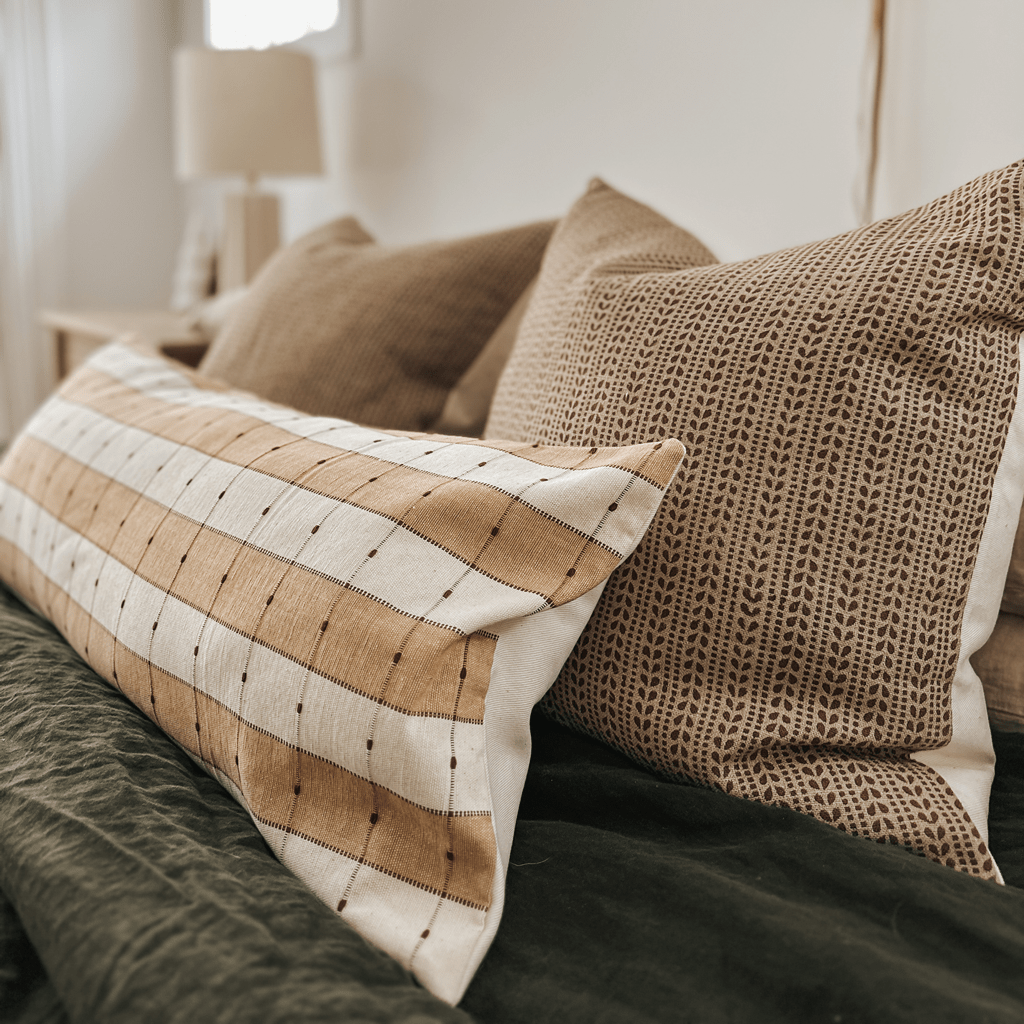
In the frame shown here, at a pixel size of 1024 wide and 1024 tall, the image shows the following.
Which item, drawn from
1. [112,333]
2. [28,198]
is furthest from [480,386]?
[28,198]

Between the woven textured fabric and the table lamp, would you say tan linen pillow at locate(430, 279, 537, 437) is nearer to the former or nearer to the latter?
the woven textured fabric

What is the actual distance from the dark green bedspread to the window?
7.08 feet

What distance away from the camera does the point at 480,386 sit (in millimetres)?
1101

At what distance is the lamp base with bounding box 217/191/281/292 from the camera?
2271 millimetres

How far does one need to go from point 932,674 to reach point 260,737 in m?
0.40

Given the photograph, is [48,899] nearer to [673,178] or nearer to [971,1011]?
[971,1011]

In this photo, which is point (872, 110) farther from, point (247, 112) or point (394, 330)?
point (247, 112)

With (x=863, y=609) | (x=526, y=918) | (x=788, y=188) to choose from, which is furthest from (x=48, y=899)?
(x=788, y=188)

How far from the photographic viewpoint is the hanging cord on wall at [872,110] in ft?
3.81

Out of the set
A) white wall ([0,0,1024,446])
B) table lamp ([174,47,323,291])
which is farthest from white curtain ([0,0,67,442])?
table lamp ([174,47,323,291])

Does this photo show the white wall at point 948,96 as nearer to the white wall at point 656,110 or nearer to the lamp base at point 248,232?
the white wall at point 656,110

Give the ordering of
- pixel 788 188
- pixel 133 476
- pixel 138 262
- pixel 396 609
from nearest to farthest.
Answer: pixel 396 609, pixel 133 476, pixel 788 188, pixel 138 262

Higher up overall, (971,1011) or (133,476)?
(133,476)

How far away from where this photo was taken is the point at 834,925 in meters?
0.48
